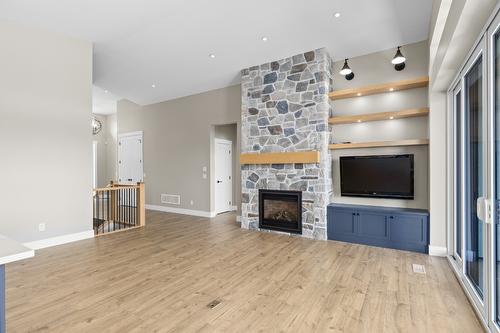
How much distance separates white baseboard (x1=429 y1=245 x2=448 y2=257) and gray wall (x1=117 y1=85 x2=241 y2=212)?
14.8 ft

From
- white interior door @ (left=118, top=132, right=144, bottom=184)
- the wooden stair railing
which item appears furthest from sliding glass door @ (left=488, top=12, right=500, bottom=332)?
white interior door @ (left=118, top=132, right=144, bottom=184)

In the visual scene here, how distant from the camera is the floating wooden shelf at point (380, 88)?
13.5ft

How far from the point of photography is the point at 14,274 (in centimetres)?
319

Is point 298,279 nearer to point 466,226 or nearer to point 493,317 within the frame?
point 493,317

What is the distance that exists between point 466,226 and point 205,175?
539 cm

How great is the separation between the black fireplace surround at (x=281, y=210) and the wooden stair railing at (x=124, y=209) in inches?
107

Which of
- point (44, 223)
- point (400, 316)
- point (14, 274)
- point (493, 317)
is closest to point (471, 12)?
point (493, 317)

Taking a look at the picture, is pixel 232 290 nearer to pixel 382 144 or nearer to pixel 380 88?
pixel 382 144

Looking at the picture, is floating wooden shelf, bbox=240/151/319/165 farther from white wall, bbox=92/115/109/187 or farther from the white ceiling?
white wall, bbox=92/115/109/187

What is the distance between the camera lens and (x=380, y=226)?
13.9ft

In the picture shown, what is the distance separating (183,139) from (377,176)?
507 centimetres

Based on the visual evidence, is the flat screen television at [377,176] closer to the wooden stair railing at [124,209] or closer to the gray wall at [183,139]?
the gray wall at [183,139]

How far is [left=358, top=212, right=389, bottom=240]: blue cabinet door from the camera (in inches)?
166

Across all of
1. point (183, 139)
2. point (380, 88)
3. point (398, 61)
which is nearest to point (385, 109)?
point (380, 88)
